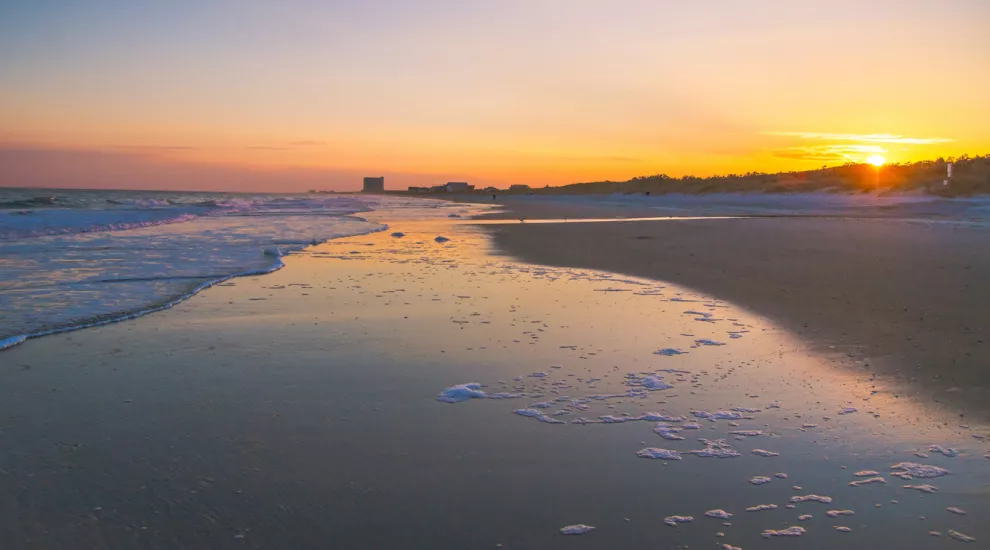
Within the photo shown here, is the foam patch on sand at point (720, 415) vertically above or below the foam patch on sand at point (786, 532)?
above

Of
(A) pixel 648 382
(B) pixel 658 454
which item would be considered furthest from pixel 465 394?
(B) pixel 658 454

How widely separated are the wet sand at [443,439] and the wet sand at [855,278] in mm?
469

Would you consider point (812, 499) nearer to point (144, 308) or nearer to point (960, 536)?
point (960, 536)

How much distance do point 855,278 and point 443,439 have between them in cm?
750

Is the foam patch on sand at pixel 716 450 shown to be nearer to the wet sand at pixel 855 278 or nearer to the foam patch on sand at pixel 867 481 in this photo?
the foam patch on sand at pixel 867 481

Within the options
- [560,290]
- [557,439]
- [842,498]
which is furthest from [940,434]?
[560,290]

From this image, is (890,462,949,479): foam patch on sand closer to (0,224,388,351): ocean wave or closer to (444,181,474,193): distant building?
(0,224,388,351): ocean wave

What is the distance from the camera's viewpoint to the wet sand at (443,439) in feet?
9.48

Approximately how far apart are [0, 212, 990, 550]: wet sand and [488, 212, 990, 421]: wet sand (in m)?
0.47

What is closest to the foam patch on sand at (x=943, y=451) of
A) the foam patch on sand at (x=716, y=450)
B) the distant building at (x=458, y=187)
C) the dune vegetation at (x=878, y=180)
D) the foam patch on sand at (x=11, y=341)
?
the foam patch on sand at (x=716, y=450)

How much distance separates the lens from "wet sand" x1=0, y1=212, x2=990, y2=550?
2891 millimetres

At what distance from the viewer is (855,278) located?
9227 mm

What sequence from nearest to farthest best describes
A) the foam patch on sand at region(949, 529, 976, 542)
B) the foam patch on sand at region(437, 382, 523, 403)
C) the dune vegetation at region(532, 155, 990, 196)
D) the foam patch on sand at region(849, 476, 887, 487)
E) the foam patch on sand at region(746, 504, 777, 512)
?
the foam patch on sand at region(949, 529, 976, 542)
the foam patch on sand at region(746, 504, 777, 512)
the foam patch on sand at region(849, 476, 887, 487)
the foam patch on sand at region(437, 382, 523, 403)
the dune vegetation at region(532, 155, 990, 196)

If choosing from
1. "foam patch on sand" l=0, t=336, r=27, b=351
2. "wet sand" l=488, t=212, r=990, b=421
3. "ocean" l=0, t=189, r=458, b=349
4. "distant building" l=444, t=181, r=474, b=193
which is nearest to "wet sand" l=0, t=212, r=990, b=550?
"foam patch on sand" l=0, t=336, r=27, b=351
